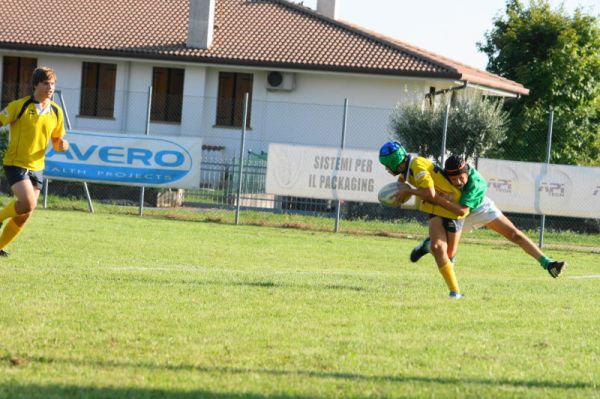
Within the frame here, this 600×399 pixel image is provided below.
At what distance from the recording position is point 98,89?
36688 millimetres

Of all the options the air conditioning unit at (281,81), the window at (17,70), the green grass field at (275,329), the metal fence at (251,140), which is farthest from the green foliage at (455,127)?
the green grass field at (275,329)

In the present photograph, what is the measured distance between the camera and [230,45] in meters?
37.5

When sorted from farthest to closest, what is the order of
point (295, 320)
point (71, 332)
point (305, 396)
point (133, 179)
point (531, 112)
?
point (531, 112) → point (133, 179) → point (295, 320) → point (71, 332) → point (305, 396)

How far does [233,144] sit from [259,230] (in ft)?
44.3

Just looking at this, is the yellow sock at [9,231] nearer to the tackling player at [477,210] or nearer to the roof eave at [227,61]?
the tackling player at [477,210]

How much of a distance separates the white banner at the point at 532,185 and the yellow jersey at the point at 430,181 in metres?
9.95

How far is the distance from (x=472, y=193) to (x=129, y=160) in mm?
12740

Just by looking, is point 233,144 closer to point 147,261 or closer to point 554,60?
point 554,60

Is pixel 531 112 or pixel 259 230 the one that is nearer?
pixel 259 230

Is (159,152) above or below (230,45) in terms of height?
below

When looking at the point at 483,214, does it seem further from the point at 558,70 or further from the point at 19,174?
the point at 558,70

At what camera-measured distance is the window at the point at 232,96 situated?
3603cm

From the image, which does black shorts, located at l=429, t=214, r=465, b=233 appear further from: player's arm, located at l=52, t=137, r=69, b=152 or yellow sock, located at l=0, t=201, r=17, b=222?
yellow sock, located at l=0, t=201, r=17, b=222

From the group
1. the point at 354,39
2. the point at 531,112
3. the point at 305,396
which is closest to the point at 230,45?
the point at 354,39
